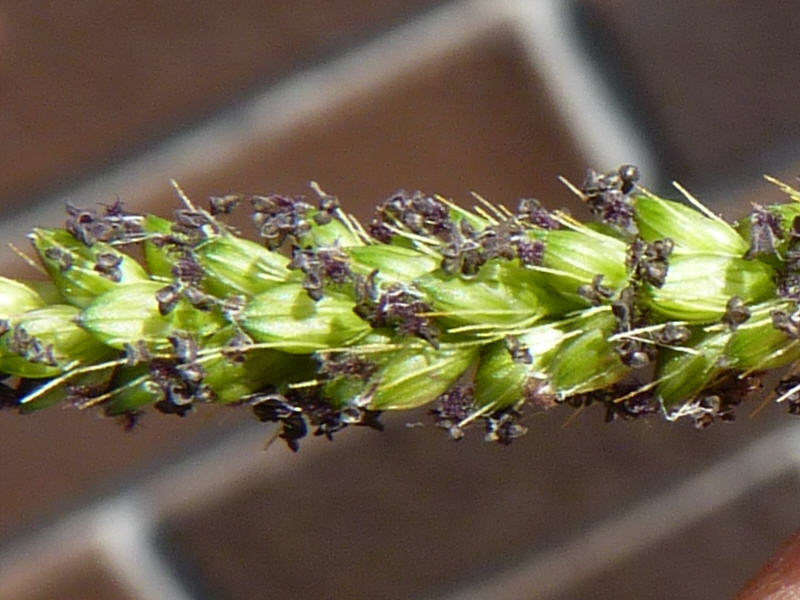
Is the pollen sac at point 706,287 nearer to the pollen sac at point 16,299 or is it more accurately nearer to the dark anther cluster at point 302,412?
the dark anther cluster at point 302,412

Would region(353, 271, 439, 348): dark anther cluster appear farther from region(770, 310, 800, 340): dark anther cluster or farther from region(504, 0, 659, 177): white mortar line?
region(504, 0, 659, 177): white mortar line

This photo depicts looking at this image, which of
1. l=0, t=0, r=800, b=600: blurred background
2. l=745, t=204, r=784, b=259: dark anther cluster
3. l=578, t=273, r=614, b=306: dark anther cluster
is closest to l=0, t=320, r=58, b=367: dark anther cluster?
l=578, t=273, r=614, b=306: dark anther cluster

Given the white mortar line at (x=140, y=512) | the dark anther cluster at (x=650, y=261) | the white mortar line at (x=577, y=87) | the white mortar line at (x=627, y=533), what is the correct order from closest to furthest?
the dark anther cluster at (x=650, y=261) → the white mortar line at (x=577, y=87) → the white mortar line at (x=140, y=512) → the white mortar line at (x=627, y=533)

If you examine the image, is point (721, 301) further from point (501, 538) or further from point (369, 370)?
point (501, 538)

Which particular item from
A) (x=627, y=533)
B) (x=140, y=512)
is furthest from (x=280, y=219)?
(x=627, y=533)

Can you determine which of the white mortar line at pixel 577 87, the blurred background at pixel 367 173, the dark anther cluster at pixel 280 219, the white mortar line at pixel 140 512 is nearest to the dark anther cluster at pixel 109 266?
the dark anther cluster at pixel 280 219

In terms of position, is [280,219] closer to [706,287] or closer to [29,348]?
[29,348]
